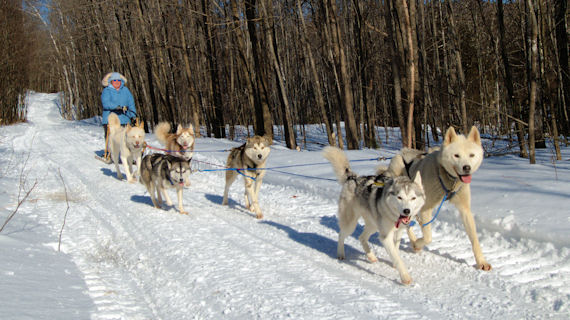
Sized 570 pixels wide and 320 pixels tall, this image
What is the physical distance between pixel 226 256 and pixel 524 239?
10.0 feet

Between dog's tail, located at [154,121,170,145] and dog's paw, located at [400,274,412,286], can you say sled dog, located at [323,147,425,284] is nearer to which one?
dog's paw, located at [400,274,412,286]

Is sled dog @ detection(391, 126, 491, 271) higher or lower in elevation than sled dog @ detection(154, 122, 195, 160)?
lower

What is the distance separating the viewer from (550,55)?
1091cm

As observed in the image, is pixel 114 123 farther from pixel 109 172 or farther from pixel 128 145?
pixel 128 145

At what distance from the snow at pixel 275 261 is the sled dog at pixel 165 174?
0.99 ft

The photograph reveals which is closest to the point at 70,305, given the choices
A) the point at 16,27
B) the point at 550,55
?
the point at 550,55

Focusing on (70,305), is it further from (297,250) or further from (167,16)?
(167,16)

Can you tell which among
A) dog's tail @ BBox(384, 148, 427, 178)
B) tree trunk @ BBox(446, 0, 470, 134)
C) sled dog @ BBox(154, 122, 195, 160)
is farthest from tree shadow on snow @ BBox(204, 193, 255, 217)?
tree trunk @ BBox(446, 0, 470, 134)

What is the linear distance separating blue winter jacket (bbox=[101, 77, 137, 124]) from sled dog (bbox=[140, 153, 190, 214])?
4669 mm

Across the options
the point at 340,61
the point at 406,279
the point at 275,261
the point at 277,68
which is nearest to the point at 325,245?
the point at 275,261

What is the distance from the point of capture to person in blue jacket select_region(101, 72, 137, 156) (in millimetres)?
11055

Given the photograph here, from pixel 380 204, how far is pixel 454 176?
884 millimetres

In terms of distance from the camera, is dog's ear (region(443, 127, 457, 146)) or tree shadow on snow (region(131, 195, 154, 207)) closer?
Result: dog's ear (region(443, 127, 457, 146))

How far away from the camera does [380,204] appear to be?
3.64 metres
